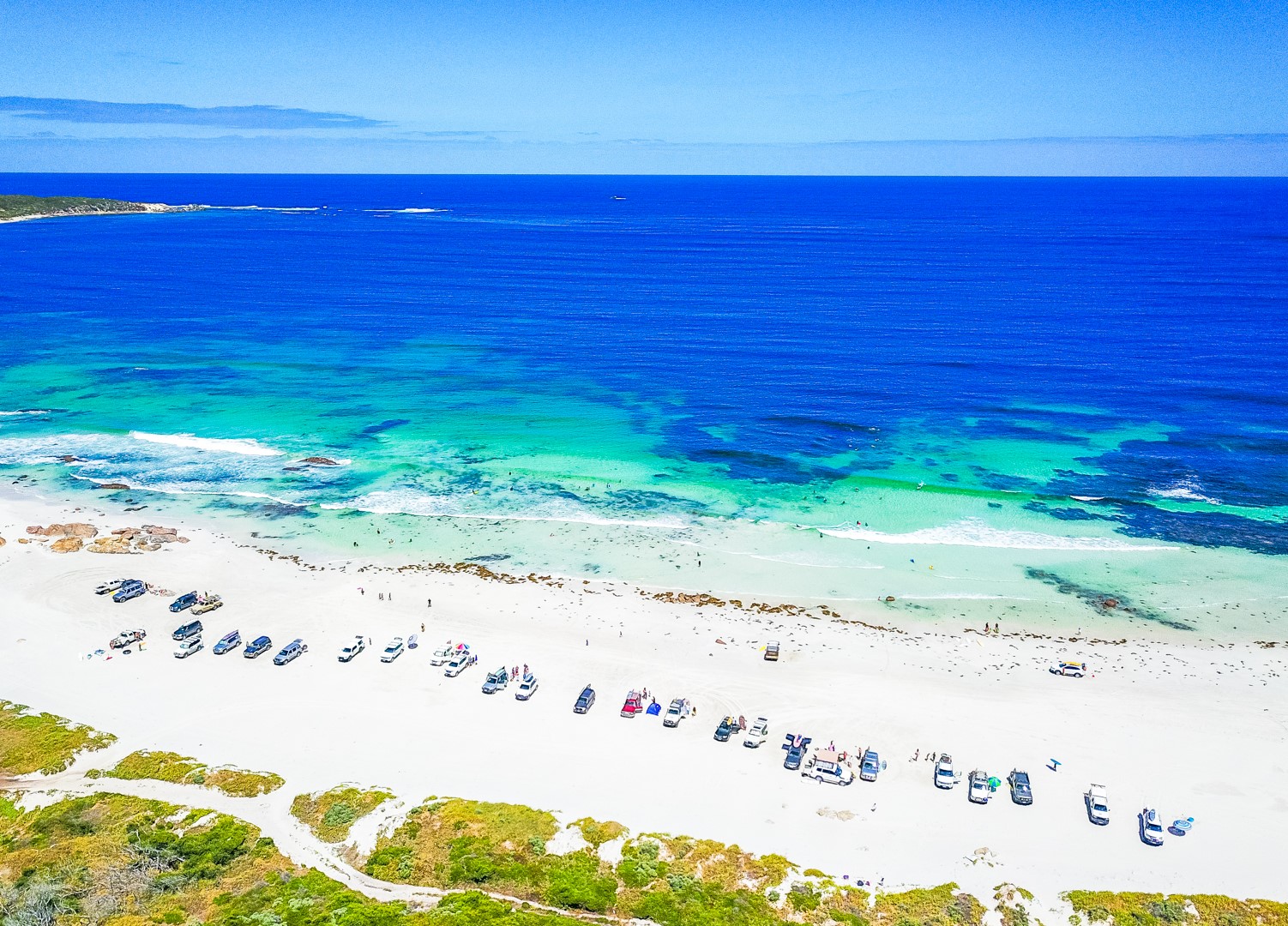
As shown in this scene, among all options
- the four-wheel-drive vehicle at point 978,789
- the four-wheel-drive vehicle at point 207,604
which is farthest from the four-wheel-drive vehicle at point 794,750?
the four-wheel-drive vehicle at point 207,604

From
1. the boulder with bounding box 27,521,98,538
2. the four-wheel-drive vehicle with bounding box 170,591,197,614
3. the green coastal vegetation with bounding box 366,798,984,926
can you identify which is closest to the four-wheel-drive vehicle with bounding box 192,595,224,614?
the four-wheel-drive vehicle with bounding box 170,591,197,614

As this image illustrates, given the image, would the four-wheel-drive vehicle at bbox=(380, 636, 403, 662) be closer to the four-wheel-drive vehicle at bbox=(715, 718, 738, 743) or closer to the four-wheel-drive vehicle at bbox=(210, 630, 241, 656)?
the four-wheel-drive vehicle at bbox=(210, 630, 241, 656)

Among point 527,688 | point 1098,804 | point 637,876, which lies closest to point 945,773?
point 1098,804

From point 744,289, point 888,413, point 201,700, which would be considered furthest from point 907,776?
point 744,289

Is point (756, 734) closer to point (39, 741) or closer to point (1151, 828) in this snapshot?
point (1151, 828)

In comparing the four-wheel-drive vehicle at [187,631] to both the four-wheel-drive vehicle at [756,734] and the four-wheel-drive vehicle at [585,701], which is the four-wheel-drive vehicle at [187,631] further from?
the four-wheel-drive vehicle at [756,734]

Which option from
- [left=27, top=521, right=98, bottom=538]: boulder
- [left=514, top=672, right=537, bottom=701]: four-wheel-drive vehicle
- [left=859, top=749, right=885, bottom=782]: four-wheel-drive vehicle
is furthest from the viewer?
[left=27, top=521, right=98, bottom=538]: boulder
